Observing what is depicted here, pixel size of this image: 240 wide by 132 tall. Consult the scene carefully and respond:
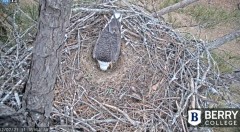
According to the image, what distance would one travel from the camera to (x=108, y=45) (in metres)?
3.22

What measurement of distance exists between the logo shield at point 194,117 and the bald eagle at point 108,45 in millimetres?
799

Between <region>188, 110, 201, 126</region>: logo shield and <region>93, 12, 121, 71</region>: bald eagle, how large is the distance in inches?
31.4

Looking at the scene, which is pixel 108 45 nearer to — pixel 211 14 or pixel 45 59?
pixel 45 59

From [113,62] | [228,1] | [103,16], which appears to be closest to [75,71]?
[113,62]

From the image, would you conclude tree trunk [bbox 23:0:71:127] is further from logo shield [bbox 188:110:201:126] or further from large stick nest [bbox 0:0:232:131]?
logo shield [bbox 188:110:201:126]

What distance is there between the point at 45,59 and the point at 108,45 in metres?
1.04

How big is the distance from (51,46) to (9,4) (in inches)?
80.4

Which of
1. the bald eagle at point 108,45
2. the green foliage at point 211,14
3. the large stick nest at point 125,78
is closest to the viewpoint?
the large stick nest at point 125,78

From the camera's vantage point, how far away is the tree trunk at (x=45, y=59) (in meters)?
2.13

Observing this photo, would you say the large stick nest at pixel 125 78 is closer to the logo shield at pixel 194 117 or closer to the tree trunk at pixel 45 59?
the logo shield at pixel 194 117

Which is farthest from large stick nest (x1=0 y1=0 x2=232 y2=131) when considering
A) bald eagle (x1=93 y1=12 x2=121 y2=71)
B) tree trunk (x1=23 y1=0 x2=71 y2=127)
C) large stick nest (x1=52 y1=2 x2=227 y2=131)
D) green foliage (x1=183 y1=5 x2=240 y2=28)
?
green foliage (x1=183 y1=5 x2=240 y2=28)

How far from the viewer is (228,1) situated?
290 inches

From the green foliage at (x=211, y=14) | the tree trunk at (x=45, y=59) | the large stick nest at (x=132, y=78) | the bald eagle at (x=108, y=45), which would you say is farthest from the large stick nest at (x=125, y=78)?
the green foliage at (x=211, y=14)

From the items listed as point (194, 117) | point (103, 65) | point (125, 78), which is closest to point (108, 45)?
point (103, 65)
